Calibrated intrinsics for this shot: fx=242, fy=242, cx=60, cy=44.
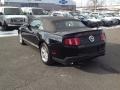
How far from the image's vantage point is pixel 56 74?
6723 mm

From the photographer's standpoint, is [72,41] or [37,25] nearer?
[72,41]

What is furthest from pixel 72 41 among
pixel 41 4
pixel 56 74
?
pixel 41 4

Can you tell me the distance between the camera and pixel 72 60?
6.84m

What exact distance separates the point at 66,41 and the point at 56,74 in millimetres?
970

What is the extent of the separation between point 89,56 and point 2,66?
269cm

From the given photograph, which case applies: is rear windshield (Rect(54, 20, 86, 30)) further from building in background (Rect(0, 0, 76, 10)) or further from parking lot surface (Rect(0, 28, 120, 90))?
building in background (Rect(0, 0, 76, 10))

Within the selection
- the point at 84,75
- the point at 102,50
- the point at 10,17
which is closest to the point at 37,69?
the point at 84,75

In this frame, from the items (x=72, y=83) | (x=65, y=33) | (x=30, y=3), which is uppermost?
(x=30, y=3)

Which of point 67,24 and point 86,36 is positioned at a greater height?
point 67,24

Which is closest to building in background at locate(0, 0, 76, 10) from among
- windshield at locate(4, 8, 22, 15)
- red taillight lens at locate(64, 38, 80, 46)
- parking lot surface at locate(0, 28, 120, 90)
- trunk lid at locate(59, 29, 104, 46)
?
windshield at locate(4, 8, 22, 15)

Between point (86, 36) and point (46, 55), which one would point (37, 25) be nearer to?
point (46, 55)

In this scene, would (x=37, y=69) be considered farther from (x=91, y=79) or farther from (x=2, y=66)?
(x=91, y=79)

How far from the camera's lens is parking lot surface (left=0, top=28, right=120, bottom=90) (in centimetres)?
578

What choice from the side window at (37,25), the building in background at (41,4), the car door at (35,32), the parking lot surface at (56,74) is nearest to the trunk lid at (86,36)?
the parking lot surface at (56,74)
